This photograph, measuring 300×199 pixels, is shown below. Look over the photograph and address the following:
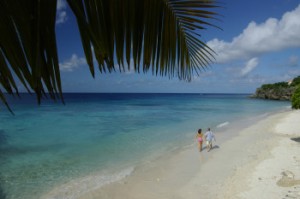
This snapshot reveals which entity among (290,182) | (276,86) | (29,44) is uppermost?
(276,86)

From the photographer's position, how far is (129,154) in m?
14.9

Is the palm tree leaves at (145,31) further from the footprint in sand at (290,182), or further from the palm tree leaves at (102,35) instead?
the footprint in sand at (290,182)

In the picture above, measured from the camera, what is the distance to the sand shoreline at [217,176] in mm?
8141

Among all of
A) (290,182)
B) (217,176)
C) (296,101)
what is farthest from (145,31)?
(296,101)

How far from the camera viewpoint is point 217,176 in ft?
32.1

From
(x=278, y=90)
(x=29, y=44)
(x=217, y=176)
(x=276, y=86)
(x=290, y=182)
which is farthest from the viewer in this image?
(x=276, y=86)

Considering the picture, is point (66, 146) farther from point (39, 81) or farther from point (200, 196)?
point (39, 81)

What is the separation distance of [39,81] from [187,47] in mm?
763

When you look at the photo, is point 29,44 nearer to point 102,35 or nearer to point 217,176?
point 102,35

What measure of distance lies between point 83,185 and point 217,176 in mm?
4872

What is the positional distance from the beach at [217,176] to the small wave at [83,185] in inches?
12.6

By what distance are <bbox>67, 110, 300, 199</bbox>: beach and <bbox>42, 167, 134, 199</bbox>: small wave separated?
0.32m

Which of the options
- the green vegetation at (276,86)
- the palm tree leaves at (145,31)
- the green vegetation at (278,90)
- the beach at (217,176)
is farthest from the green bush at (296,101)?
the green vegetation at (276,86)

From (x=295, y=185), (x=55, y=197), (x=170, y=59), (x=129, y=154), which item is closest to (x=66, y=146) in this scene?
(x=129, y=154)
